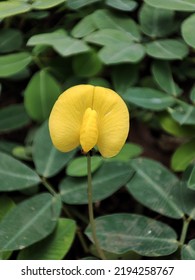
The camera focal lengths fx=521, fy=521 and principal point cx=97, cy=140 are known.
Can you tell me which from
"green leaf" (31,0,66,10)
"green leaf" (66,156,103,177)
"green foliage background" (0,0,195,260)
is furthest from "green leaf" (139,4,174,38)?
"green leaf" (66,156,103,177)

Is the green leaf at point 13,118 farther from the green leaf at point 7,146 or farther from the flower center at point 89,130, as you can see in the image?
the flower center at point 89,130

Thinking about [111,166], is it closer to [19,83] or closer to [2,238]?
[2,238]

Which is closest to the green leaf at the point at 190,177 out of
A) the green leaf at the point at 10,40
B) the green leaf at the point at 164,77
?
the green leaf at the point at 164,77

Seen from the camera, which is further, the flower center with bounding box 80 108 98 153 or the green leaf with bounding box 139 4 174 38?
the green leaf with bounding box 139 4 174 38

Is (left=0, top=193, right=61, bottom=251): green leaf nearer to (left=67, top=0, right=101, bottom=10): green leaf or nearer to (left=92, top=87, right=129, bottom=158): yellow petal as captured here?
(left=92, top=87, right=129, bottom=158): yellow petal

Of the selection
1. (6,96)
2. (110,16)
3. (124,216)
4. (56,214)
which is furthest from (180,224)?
(6,96)
